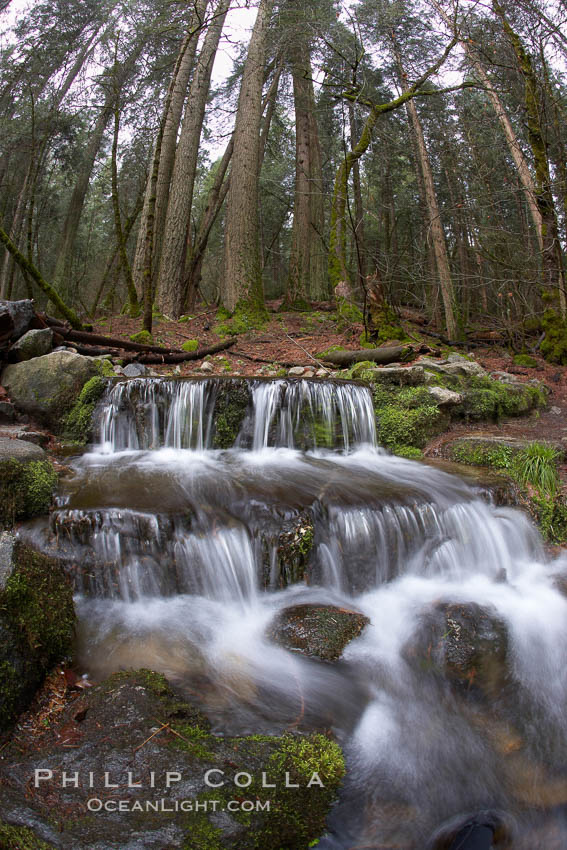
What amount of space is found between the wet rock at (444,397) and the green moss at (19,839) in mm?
6778

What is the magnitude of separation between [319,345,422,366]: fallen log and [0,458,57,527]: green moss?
598 centimetres

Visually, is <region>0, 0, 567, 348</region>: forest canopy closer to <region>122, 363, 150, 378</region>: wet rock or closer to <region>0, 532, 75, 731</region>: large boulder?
<region>122, 363, 150, 378</region>: wet rock

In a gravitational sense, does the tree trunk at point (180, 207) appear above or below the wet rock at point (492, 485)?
above

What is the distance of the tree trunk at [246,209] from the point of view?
481 inches

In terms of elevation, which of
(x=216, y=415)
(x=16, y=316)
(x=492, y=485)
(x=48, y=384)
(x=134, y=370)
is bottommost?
(x=492, y=485)

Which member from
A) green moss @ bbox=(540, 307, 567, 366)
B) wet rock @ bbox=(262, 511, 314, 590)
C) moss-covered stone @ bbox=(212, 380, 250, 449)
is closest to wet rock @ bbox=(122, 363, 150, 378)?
moss-covered stone @ bbox=(212, 380, 250, 449)

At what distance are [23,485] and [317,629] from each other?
3.02m

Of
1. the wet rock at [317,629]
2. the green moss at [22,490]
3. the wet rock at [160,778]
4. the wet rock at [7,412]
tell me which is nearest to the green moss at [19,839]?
the wet rock at [160,778]

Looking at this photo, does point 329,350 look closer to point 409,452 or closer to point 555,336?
point 409,452

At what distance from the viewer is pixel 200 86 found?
13438 mm

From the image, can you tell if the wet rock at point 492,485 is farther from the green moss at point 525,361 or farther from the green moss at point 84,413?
the green moss at point 84,413

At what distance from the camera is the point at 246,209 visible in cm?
1248

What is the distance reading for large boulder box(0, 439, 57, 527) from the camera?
4.27 m

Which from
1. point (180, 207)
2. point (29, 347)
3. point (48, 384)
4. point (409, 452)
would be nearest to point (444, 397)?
point (409, 452)
